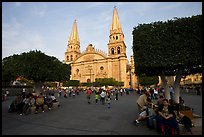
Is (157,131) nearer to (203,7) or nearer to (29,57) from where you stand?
(203,7)

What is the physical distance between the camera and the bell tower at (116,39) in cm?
6319

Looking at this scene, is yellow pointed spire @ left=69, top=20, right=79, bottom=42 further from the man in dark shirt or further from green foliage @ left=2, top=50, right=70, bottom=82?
the man in dark shirt

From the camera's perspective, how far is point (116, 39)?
210 ft

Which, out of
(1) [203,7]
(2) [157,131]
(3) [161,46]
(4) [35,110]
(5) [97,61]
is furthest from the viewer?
(5) [97,61]

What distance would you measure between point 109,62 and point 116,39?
9.78 metres

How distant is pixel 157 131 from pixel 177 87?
4263 millimetres

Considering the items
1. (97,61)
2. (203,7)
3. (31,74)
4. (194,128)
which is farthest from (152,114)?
(97,61)

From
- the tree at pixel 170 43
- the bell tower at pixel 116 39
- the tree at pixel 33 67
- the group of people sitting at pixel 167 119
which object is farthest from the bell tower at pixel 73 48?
the group of people sitting at pixel 167 119

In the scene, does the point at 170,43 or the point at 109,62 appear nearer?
the point at 170,43

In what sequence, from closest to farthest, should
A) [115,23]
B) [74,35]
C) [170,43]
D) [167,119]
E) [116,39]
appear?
[167,119] < [170,43] < [116,39] < [115,23] < [74,35]

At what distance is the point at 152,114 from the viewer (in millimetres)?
6633

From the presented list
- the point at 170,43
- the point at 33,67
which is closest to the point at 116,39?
the point at 33,67

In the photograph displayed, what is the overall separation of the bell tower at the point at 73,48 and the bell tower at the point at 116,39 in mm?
18630

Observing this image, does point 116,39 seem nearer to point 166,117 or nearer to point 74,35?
point 74,35
